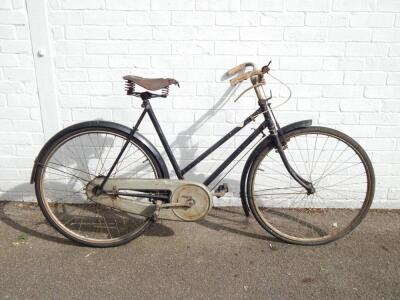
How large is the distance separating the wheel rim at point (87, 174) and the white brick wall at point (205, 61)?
0.23 meters

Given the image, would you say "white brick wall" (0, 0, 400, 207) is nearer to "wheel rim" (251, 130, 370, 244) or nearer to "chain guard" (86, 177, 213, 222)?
"wheel rim" (251, 130, 370, 244)

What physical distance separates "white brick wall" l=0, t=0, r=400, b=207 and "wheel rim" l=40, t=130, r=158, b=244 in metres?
0.23

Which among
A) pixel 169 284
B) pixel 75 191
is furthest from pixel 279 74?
pixel 75 191

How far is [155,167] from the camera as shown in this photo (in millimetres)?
2977

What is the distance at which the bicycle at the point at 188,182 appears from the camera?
2.94 m

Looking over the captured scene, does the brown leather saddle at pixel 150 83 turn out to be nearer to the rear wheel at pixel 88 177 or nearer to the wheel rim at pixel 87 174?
the rear wheel at pixel 88 177

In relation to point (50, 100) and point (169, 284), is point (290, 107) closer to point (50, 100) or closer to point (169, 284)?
point (169, 284)

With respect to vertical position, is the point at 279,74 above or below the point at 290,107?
above

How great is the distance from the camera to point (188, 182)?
2.97 metres

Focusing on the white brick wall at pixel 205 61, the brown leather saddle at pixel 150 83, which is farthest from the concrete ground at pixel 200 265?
the brown leather saddle at pixel 150 83

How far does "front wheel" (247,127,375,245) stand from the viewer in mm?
3508

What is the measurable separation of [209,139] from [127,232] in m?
1.11

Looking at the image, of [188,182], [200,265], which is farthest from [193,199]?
[200,265]

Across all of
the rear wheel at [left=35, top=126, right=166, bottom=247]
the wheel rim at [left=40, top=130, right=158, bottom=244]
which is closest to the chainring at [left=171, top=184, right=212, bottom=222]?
the rear wheel at [left=35, top=126, right=166, bottom=247]
